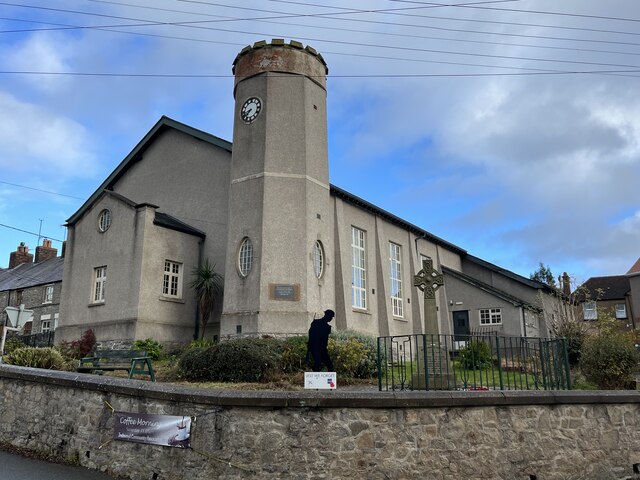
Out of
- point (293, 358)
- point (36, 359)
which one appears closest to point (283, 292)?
point (293, 358)

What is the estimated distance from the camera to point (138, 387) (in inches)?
351

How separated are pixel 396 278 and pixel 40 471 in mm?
21086

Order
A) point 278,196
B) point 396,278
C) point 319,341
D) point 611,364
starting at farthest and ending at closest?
point 396,278
point 278,196
point 611,364
point 319,341

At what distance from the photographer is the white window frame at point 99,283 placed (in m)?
22.9

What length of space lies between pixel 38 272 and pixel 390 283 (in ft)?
90.6

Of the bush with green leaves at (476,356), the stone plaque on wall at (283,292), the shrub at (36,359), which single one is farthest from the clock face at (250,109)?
the bush with green leaves at (476,356)

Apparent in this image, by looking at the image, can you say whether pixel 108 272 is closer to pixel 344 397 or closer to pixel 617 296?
pixel 344 397

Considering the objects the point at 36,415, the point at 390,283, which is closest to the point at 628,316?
the point at 390,283

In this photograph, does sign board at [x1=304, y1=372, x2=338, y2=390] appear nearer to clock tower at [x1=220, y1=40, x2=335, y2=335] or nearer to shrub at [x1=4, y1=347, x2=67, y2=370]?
shrub at [x1=4, y1=347, x2=67, y2=370]

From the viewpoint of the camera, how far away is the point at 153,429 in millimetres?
8539

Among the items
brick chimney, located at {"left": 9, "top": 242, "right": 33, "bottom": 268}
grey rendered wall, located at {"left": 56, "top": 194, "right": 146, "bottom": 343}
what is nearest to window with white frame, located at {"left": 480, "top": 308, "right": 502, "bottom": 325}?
grey rendered wall, located at {"left": 56, "top": 194, "right": 146, "bottom": 343}

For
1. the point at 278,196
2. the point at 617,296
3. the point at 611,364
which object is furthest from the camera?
the point at 617,296

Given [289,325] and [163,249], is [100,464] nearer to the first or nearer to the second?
[289,325]

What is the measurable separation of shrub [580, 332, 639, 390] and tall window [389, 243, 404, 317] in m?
15.1
